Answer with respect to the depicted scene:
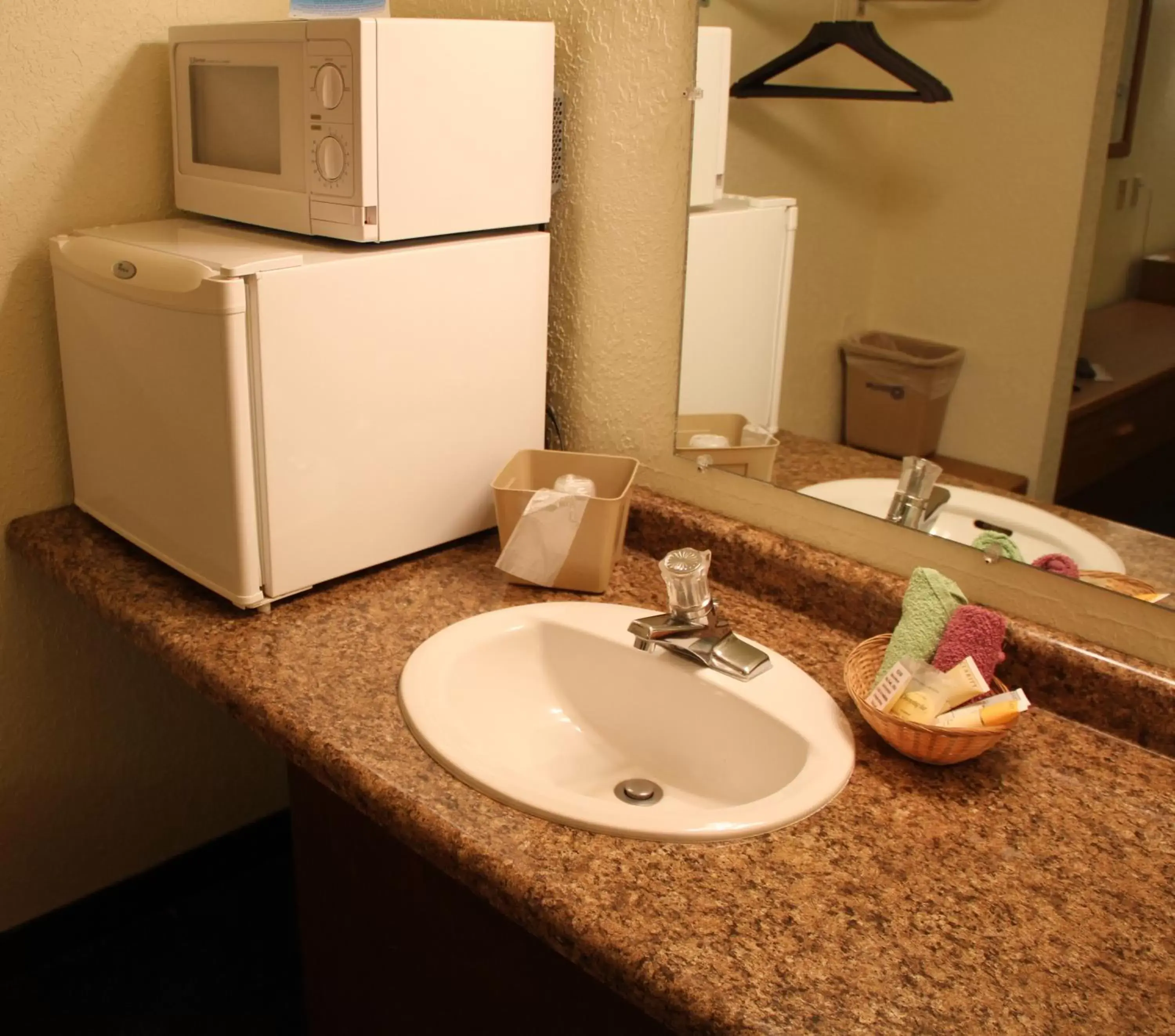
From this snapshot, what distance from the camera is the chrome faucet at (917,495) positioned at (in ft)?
4.13

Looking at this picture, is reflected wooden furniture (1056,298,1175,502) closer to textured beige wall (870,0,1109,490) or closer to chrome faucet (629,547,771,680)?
textured beige wall (870,0,1109,490)

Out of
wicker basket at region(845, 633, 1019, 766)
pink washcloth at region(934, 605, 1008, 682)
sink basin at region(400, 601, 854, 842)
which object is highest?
pink washcloth at region(934, 605, 1008, 682)

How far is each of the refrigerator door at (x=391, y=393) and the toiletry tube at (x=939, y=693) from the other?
0.62 meters

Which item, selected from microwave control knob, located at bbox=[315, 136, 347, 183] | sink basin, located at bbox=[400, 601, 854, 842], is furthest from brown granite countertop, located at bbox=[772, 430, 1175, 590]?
microwave control knob, located at bbox=[315, 136, 347, 183]

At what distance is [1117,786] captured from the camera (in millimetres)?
1062

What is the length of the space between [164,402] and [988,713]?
916 mm

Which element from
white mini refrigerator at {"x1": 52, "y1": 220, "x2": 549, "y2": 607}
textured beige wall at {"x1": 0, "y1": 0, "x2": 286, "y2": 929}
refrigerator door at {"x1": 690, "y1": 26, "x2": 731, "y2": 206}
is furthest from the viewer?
textured beige wall at {"x1": 0, "y1": 0, "x2": 286, "y2": 929}

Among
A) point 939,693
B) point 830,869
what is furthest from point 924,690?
point 830,869

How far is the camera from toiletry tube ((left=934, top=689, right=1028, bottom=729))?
103cm

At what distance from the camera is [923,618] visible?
44.6 inches

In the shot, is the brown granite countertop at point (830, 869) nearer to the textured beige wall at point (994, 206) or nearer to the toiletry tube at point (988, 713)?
the toiletry tube at point (988, 713)

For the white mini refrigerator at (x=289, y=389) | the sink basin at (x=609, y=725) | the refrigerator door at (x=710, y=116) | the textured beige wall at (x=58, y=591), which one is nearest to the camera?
the sink basin at (x=609, y=725)

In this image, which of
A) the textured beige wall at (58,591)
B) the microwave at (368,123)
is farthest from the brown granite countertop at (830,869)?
the microwave at (368,123)

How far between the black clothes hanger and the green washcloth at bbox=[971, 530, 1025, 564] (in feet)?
1.43
